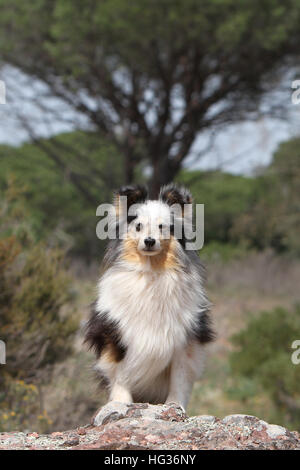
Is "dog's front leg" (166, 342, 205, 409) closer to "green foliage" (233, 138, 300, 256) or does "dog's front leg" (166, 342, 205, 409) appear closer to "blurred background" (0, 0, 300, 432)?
"blurred background" (0, 0, 300, 432)

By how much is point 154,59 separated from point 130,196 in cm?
1227

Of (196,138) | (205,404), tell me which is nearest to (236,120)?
(196,138)

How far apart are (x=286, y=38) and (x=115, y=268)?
1313 centimetres

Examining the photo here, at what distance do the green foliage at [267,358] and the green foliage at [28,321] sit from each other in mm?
4135

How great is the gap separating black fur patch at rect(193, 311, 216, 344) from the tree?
37.0ft

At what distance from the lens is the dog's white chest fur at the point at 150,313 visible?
456cm

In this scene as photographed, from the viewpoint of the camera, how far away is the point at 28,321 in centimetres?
721

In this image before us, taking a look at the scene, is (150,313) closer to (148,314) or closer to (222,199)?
(148,314)

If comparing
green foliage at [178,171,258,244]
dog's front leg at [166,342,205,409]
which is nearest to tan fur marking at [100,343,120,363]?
dog's front leg at [166,342,205,409]

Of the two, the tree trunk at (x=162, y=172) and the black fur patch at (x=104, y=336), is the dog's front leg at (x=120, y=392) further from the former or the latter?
the tree trunk at (x=162, y=172)

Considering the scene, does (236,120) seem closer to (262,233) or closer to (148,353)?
(262,233)

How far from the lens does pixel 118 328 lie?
182 inches

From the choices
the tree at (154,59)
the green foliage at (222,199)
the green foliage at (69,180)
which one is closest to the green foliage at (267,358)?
the tree at (154,59)

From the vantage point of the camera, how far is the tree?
15.2 metres
